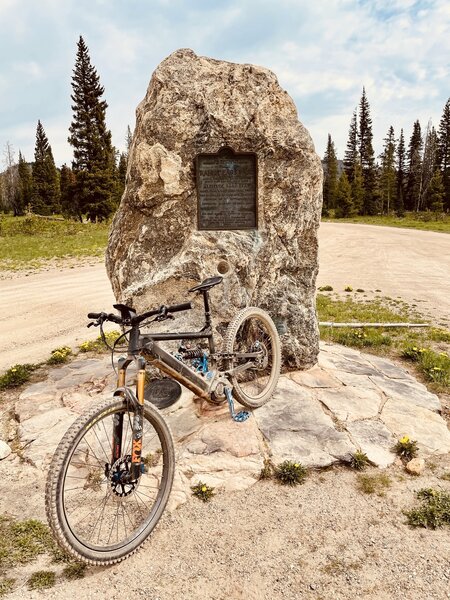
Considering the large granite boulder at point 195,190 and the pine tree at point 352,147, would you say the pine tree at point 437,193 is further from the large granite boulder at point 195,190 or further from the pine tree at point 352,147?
the large granite boulder at point 195,190

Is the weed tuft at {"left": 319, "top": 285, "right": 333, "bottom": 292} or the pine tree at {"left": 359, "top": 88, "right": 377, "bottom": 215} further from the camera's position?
the pine tree at {"left": 359, "top": 88, "right": 377, "bottom": 215}

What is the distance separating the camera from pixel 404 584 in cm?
275

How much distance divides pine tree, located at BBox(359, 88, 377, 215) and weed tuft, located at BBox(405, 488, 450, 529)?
5640cm

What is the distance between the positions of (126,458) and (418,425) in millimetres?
3172

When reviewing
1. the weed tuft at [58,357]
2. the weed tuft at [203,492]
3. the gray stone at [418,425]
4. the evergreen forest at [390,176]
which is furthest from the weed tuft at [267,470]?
the evergreen forest at [390,176]

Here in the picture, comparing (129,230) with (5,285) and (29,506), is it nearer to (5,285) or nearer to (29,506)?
(29,506)

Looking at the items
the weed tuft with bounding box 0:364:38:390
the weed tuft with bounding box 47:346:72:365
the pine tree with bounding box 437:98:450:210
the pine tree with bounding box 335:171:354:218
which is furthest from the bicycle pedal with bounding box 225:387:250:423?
the pine tree with bounding box 437:98:450:210

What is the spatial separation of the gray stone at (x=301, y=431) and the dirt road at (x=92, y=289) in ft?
13.4

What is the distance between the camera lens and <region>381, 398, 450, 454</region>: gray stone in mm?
4312

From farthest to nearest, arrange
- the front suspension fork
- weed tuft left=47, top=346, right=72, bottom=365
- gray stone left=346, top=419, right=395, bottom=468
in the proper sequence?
weed tuft left=47, top=346, right=72, bottom=365 → gray stone left=346, top=419, right=395, bottom=468 → the front suspension fork

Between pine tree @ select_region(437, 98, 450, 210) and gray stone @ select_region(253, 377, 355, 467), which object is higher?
pine tree @ select_region(437, 98, 450, 210)

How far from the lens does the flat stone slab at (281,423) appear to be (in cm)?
402

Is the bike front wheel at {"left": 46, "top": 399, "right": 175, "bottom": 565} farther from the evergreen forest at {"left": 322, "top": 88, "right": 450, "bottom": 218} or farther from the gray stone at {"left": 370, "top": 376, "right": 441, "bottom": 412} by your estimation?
the evergreen forest at {"left": 322, "top": 88, "right": 450, "bottom": 218}

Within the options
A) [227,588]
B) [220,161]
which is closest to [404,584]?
[227,588]
